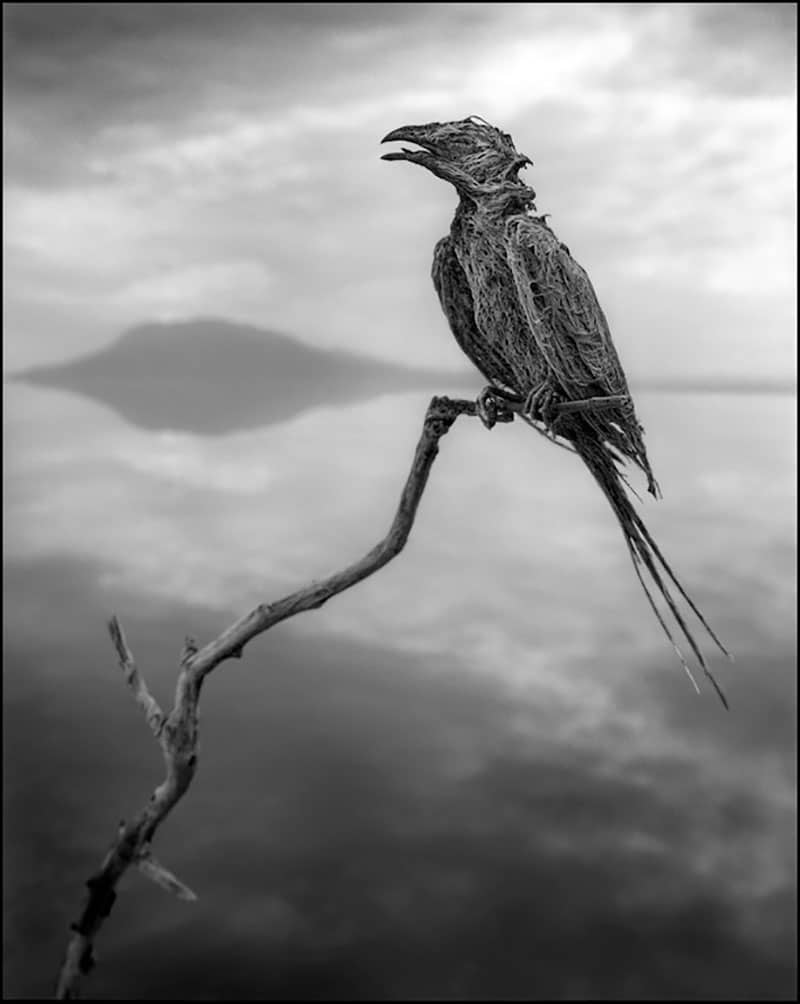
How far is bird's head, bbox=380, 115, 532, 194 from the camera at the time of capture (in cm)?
470

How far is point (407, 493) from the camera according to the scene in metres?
5.01

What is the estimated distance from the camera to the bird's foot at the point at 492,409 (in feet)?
15.8

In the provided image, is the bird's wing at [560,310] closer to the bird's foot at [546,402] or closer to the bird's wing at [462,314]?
the bird's foot at [546,402]

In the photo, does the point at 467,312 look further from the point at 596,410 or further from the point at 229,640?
the point at 229,640

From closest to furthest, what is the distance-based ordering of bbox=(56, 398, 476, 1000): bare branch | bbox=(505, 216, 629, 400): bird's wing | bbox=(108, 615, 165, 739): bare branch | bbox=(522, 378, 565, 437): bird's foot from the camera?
bbox=(505, 216, 629, 400): bird's wing < bbox=(522, 378, 565, 437): bird's foot < bbox=(56, 398, 476, 1000): bare branch < bbox=(108, 615, 165, 739): bare branch

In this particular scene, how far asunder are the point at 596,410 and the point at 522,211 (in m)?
0.89

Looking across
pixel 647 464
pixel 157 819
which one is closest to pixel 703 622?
pixel 647 464

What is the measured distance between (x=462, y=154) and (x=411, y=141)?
0.22 m

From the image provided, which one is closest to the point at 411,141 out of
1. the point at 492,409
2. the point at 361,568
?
the point at 492,409

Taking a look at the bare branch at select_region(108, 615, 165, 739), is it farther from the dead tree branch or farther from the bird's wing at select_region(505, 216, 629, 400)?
the bird's wing at select_region(505, 216, 629, 400)

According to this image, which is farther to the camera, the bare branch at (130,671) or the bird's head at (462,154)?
the bare branch at (130,671)

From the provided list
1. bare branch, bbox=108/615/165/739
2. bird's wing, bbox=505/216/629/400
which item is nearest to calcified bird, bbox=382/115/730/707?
bird's wing, bbox=505/216/629/400

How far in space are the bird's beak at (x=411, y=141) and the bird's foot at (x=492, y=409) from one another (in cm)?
100

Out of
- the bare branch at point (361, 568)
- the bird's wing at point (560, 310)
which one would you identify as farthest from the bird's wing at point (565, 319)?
the bare branch at point (361, 568)
